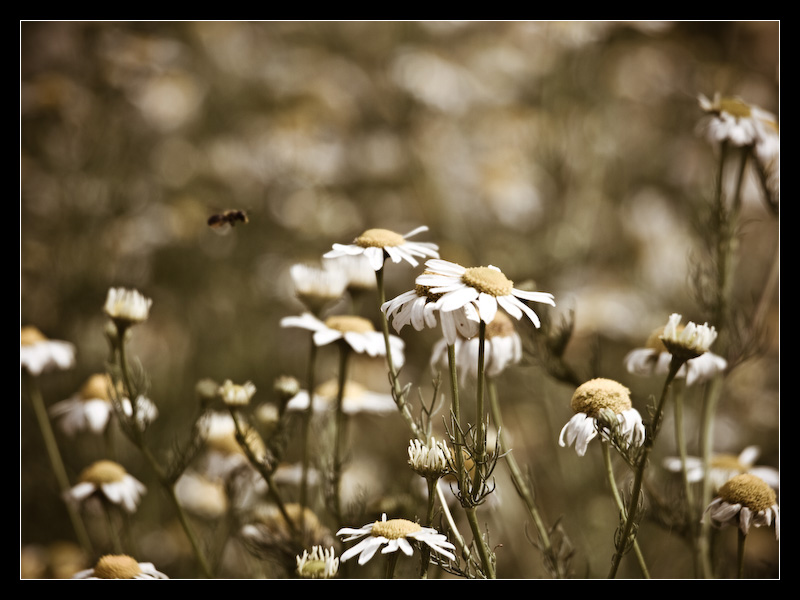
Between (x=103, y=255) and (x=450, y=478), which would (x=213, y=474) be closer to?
(x=450, y=478)

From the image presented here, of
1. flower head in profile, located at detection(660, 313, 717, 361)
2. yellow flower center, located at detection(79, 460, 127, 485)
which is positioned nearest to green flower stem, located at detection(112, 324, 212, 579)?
yellow flower center, located at detection(79, 460, 127, 485)

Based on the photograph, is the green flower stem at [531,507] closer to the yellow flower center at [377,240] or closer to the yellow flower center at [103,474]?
the yellow flower center at [377,240]

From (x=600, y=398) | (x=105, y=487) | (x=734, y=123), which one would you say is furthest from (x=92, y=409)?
(x=734, y=123)

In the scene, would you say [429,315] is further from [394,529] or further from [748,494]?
[748,494]

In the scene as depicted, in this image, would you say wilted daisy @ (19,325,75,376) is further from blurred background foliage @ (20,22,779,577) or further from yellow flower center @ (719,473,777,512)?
yellow flower center @ (719,473,777,512)

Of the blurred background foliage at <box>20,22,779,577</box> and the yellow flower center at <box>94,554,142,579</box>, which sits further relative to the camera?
the blurred background foliage at <box>20,22,779,577</box>
